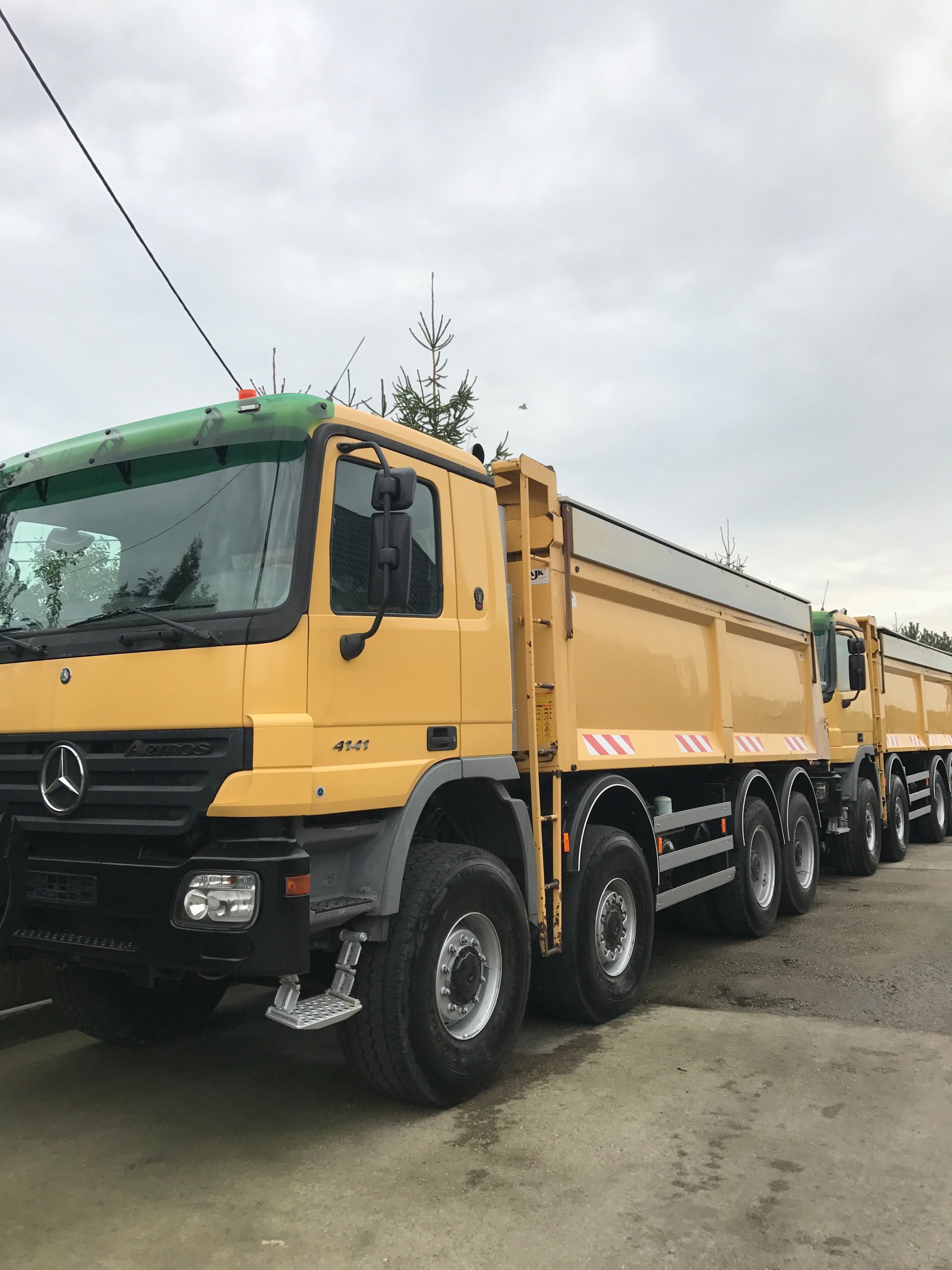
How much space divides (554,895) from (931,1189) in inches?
80.4

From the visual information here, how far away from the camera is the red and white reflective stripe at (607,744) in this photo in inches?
211

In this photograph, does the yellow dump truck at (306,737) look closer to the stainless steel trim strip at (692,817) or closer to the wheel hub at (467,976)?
the wheel hub at (467,976)

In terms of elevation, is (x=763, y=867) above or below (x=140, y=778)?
below

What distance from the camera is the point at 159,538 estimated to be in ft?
12.8

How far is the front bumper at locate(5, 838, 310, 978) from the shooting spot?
11.1 feet

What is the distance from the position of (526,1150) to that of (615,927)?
1.95 metres

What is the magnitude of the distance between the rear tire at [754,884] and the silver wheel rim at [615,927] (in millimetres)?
1941

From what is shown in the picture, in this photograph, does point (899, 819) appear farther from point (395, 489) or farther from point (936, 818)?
point (395, 489)

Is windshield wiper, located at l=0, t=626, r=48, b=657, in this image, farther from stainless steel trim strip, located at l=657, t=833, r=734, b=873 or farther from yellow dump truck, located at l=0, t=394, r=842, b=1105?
stainless steel trim strip, located at l=657, t=833, r=734, b=873

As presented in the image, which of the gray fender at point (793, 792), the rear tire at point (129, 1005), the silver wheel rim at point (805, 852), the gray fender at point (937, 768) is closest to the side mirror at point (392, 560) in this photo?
the rear tire at point (129, 1005)

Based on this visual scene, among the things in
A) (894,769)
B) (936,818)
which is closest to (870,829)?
(894,769)

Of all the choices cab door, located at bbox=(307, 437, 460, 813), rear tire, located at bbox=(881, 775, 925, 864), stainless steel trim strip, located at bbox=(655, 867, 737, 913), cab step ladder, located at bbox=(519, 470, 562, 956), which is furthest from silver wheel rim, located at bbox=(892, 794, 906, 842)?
cab door, located at bbox=(307, 437, 460, 813)

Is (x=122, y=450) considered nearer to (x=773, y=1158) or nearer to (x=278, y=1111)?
(x=278, y=1111)

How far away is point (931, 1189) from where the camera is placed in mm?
3324
